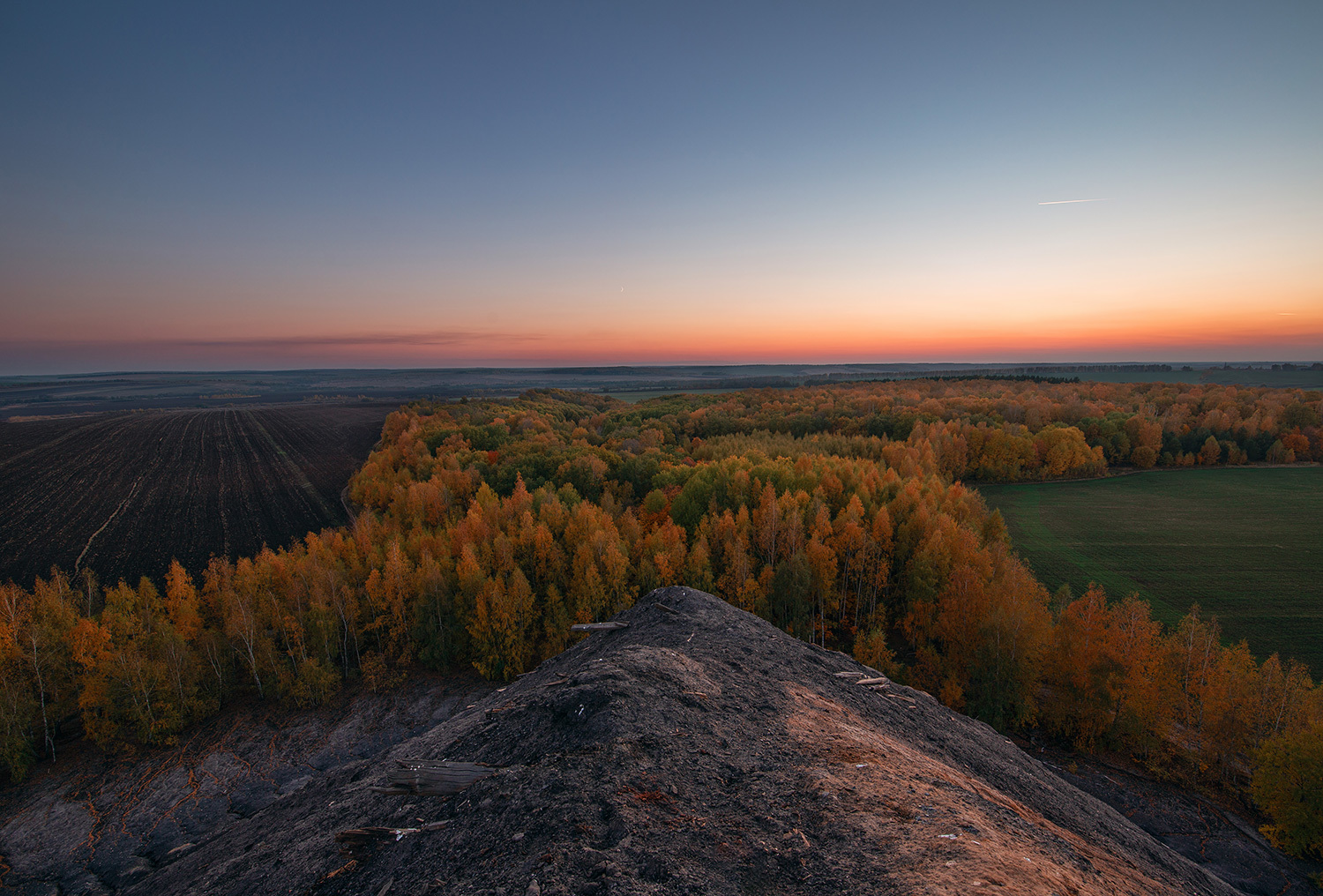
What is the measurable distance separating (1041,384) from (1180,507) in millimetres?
138239

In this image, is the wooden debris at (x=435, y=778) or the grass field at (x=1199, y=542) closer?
the wooden debris at (x=435, y=778)

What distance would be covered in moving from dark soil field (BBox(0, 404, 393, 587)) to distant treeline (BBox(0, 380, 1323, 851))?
8828 mm

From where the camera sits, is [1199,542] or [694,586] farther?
[1199,542]

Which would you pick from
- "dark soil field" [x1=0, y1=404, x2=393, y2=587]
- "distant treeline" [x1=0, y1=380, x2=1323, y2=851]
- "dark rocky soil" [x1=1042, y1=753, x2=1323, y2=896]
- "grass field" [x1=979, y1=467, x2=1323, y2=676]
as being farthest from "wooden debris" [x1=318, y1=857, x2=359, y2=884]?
"dark soil field" [x1=0, y1=404, x2=393, y2=587]

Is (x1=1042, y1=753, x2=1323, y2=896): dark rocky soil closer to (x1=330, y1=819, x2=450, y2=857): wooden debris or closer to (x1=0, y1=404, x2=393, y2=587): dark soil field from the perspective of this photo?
(x1=330, y1=819, x2=450, y2=857): wooden debris

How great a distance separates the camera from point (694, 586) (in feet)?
120

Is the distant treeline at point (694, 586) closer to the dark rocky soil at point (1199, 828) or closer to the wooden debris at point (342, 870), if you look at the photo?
the dark rocky soil at point (1199, 828)

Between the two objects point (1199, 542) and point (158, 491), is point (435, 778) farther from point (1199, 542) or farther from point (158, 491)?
point (158, 491)

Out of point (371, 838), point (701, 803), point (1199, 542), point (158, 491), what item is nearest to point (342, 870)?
point (371, 838)

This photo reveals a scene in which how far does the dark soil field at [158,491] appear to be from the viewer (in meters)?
51.8

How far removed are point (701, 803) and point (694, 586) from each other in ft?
92.9

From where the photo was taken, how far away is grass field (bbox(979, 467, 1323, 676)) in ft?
135

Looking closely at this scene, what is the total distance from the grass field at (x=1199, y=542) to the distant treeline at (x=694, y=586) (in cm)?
590

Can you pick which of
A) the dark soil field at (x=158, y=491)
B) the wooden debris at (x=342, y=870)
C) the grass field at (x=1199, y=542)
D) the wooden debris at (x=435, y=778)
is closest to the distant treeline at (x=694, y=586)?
the grass field at (x=1199, y=542)
